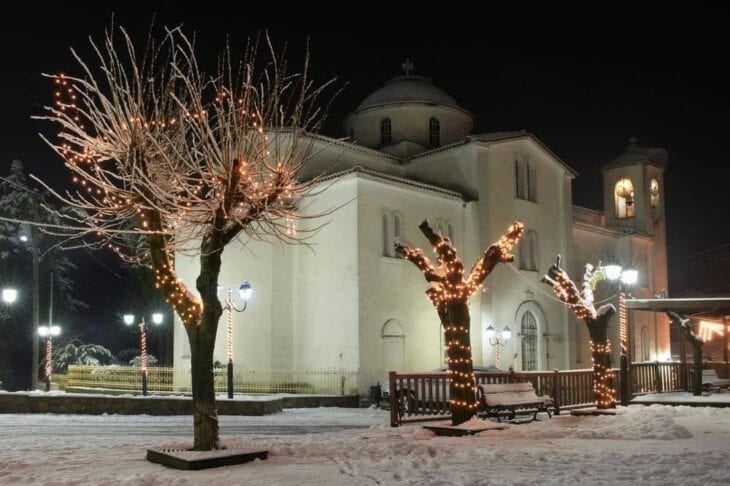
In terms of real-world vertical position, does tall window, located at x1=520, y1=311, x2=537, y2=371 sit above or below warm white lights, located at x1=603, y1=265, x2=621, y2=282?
below

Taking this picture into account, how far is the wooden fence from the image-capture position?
17.4m

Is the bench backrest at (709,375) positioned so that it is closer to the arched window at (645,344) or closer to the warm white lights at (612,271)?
the warm white lights at (612,271)

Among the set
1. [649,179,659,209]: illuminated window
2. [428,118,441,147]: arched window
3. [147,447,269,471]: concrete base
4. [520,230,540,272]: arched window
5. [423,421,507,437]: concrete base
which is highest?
[428,118,441,147]: arched window

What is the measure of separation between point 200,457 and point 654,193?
42.3m

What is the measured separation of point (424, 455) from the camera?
12070 millimetres

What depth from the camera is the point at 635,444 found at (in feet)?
42.0

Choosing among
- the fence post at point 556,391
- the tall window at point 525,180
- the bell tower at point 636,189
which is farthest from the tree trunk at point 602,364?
the bell tower at point 636,189

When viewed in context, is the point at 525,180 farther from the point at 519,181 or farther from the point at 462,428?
the point at 462,428

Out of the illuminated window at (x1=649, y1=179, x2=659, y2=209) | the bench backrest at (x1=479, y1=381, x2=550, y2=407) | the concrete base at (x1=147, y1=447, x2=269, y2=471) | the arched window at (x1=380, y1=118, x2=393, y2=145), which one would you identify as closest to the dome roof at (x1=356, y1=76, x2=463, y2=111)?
the arched window at (x1=380, y1=118, x2=393, y2=145)

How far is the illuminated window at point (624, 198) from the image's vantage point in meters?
47.2

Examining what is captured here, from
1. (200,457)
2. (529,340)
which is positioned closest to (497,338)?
(529,340)

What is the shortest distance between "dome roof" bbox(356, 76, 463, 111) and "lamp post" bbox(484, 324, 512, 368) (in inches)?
496

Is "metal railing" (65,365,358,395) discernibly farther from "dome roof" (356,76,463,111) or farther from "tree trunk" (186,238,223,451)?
"tree trunk" (186,238,223,451)

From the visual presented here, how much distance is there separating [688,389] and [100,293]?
147 ft
